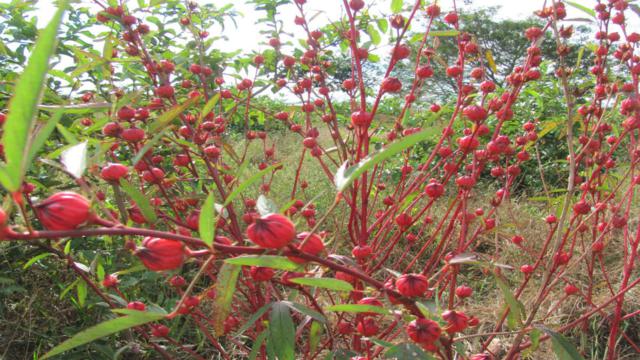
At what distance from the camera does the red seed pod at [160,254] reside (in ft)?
1.38

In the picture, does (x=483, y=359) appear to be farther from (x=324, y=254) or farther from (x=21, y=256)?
(x=21, y=256)

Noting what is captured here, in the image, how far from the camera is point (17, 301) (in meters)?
1.73

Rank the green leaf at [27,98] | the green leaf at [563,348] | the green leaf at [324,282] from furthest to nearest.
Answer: the green leaf at [563,348]
the green leaf at [324,282]
the green leaf at [27,98]

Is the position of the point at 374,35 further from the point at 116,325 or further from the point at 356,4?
the point at 116,325

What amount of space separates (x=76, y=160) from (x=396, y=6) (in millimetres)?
599

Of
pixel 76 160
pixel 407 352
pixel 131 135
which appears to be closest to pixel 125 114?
pixel 131 135

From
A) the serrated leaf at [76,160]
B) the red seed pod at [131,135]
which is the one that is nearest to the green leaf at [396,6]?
the red seed pod at [131,135]

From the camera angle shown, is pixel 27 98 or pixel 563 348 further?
pixel 563 348

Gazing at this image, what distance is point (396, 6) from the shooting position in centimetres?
83

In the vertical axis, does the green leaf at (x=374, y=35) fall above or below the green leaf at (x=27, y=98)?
above

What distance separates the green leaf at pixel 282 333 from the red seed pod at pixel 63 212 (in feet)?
1.04

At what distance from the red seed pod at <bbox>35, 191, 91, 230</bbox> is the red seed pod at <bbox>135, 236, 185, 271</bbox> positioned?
6 centimetres

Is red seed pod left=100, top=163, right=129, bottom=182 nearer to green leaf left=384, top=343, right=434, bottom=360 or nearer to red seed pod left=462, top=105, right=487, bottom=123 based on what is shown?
green leaf left=384, top=343, right=434, bottom=360

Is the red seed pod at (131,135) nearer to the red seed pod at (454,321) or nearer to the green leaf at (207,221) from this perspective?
the green leaf at (207,221)
